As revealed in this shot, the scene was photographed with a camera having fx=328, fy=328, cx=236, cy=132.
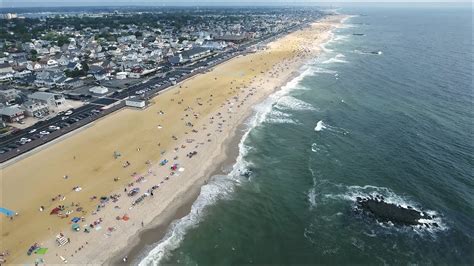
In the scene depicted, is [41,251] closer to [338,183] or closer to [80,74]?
[338,183]

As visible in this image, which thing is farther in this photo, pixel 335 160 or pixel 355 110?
pixel 355 110

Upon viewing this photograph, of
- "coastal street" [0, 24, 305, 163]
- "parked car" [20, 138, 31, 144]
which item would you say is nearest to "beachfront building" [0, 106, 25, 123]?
"coastal street" [0, 24, 305, 163]

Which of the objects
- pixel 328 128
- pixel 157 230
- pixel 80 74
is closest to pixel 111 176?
pixel 157 230

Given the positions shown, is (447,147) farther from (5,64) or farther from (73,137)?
(5,64)

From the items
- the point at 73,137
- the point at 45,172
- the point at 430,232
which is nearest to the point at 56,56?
the point at 73,137

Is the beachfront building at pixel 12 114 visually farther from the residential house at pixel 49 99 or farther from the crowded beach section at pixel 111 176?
the crowded beach section at pixel 111 176

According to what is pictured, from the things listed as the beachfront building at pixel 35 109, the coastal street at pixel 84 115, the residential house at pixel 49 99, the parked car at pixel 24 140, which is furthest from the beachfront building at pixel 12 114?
the parked car at pixel 24 140
